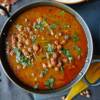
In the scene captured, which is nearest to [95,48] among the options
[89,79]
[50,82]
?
[89,79]

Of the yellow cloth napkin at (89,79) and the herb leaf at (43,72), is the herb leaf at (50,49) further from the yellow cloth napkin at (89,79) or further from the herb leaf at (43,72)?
the yellow cloth napkin at (89,79)

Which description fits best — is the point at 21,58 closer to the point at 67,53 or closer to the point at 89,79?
the point at 67,53

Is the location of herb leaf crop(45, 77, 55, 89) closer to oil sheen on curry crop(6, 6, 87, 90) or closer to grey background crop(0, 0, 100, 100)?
oil sheen on curry crop(6, 6, 87, 90)

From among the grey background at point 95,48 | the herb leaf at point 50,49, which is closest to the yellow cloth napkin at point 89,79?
the grey background at point 95,48

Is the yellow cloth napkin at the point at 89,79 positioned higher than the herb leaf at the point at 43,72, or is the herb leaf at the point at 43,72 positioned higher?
the herb leaf at the point at 43,72

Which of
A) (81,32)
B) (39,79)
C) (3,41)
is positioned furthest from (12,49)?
(81,32)

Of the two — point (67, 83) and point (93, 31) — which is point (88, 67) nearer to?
point (67, 83)
